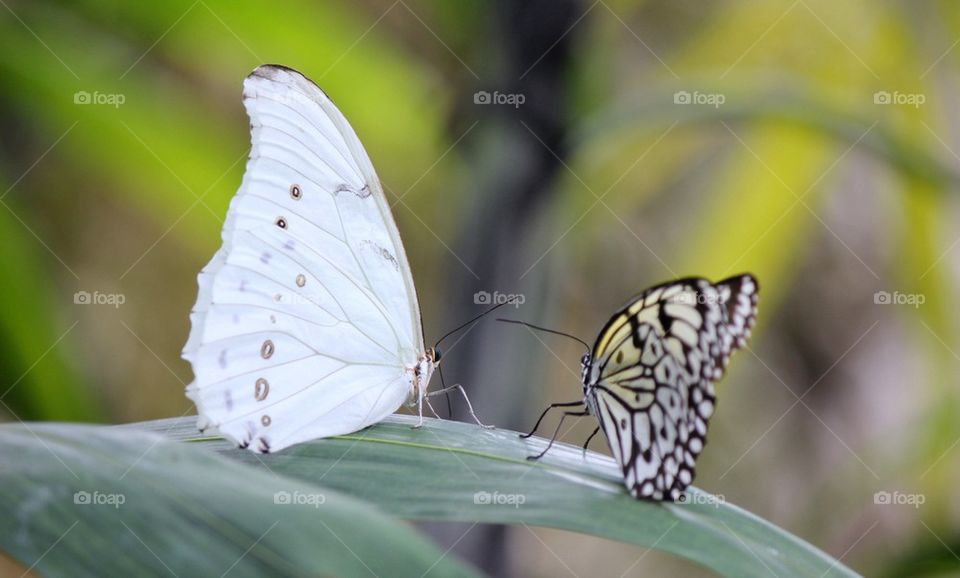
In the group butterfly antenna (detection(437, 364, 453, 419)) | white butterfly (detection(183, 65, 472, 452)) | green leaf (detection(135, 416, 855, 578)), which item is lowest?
green leaf (detection(135, 416, 855, 578))

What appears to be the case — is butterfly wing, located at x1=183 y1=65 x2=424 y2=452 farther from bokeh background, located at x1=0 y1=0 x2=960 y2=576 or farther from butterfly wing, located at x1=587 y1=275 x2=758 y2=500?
butterfly wing, located at x1=587 y1=275 x2=758 y2=500

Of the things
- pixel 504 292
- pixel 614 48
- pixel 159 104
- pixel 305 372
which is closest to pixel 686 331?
pixel 504 292

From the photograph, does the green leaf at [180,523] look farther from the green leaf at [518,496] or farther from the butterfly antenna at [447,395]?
the butterfly antenna at [447,395]

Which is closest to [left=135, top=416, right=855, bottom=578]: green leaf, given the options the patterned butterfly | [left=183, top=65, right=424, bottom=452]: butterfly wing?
the patterned butterfly

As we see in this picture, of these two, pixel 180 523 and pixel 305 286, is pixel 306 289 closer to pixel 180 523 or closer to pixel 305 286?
pixel 305 286

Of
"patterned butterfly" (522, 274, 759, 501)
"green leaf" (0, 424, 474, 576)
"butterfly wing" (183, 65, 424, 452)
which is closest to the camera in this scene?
"green leaf" (0, 424, 474, 576)

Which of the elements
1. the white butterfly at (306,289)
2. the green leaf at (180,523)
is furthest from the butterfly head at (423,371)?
the green leaf at (180,523)

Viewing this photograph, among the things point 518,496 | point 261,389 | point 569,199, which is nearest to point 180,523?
point 518,496

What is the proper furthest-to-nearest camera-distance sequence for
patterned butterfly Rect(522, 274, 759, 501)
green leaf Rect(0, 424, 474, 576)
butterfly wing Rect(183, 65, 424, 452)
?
butterfly wing Rect(183, 65, 424, 452) < patterned butterfly Rect(522, 274, 759, 501) < green leaf Rect(0, 424, 474, 576)
